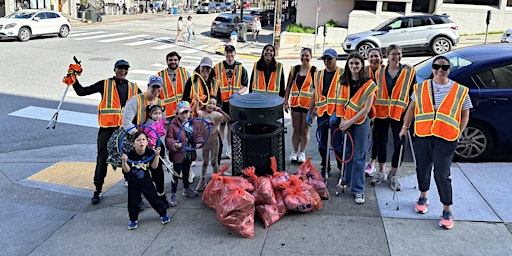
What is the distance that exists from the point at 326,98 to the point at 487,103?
236cm

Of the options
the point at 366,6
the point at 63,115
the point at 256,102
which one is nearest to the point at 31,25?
the point at 63,115

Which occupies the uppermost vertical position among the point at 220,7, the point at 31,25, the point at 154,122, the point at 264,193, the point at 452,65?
the point at 220,7

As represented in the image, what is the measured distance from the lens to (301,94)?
6.71 metres

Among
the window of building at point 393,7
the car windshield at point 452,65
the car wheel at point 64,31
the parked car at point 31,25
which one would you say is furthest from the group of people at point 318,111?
A: the car wheel at point 64,31

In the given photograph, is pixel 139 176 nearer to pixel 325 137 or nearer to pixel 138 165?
pixel 138 165

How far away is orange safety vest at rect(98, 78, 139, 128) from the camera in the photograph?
5.70m

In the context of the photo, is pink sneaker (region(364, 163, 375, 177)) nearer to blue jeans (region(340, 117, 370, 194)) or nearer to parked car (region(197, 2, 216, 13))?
blue jeans (region(340, 117, 370, 194))

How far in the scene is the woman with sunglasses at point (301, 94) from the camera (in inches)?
260

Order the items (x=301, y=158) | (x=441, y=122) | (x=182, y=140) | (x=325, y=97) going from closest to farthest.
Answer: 1. (x=441, y=122)
2. (x=182, y=140)
3. (x=325, y=97)
4. (x=301, y=158)

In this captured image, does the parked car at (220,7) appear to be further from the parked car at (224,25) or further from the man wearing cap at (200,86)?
the man wearing cap at (200,86)

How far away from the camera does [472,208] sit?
5434 mm

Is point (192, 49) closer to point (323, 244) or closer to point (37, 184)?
point (37, 184)

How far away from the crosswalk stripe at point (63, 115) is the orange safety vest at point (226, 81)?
397 cm

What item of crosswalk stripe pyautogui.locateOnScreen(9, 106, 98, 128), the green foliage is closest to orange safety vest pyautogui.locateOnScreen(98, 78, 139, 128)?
crosswalk stripe pyautogui.locateOnScreen(9, 106, 98, 128)
